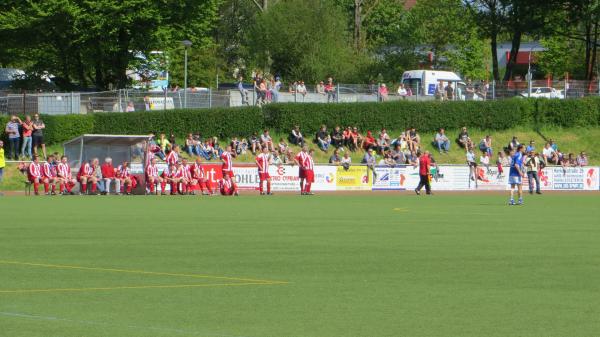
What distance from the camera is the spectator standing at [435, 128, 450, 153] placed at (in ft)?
188

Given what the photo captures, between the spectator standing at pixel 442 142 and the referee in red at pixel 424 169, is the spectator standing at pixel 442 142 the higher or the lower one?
the higher one

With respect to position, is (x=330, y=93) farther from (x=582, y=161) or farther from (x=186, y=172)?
(x=186, y=172)

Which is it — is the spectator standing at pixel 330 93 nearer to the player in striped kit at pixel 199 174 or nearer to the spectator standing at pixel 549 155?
the spectator standing at pixel 549 155

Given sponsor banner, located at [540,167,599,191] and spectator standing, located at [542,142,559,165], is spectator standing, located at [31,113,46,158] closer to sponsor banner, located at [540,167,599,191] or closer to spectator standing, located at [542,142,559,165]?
sponsor banner, located at [540,167,599,191]

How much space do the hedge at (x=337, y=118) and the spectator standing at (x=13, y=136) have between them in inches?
34.1

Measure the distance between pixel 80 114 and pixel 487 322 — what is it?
131 feet

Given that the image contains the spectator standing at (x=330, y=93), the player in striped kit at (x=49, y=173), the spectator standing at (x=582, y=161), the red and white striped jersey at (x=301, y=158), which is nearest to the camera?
the player in striped kit at (x=49, y=173)

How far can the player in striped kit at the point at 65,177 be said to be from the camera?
4034cm

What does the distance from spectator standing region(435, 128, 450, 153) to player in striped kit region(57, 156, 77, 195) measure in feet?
71.3

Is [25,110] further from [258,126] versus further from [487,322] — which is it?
[487,322]

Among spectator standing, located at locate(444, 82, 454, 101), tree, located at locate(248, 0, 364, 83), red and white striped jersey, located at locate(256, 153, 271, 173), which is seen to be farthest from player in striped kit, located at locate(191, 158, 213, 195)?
tree, located at locate(248, 0, 364, 83)

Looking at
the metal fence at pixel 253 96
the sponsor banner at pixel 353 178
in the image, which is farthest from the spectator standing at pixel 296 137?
the sponsor banner at pixel 353 178

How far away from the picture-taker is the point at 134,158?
141 ft

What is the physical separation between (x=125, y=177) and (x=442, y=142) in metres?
20.3
